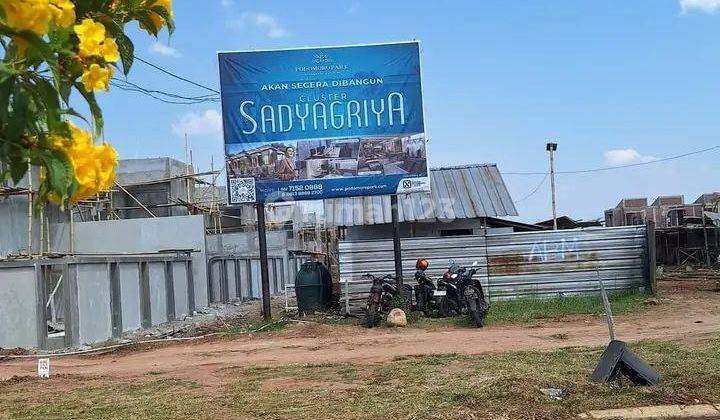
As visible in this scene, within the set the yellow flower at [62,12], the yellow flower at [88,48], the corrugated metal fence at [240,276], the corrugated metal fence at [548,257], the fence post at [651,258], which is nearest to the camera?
the yellow flower at [62,12]

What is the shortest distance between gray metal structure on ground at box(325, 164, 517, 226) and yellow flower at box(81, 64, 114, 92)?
16690 millimetres

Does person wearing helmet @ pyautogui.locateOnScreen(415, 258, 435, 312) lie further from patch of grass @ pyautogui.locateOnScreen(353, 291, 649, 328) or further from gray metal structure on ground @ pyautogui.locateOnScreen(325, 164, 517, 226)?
gray metal structure on ground @ pyautogui.locateOnScreen(325, 164, 517, 226)

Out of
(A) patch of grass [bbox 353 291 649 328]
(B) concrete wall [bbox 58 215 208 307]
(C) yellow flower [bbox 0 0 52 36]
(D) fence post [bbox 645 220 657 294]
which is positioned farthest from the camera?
(B) concrete wall [bbox 58 215 208 307]

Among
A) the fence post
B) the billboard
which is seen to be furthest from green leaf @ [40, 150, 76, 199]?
the fence post

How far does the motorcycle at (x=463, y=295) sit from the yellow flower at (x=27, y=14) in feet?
38.9

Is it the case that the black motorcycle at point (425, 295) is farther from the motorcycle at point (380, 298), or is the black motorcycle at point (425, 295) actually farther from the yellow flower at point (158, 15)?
Answer: the yellow flower at point (158, 15)

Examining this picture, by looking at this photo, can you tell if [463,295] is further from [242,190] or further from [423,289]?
[242,190]

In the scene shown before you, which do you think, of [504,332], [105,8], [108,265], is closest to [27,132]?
[105,8]

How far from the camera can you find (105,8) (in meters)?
2.19

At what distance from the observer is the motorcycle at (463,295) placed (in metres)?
13.2

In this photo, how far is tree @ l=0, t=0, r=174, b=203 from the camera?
5.81ft

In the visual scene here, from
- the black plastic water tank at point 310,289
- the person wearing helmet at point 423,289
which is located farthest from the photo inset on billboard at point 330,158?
the black plastic water tank at point 310,289

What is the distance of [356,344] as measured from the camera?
460 inches

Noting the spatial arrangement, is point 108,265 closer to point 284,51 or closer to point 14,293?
point 14,293
